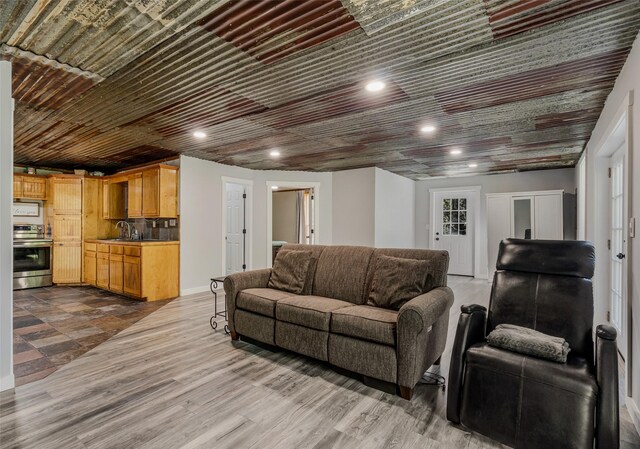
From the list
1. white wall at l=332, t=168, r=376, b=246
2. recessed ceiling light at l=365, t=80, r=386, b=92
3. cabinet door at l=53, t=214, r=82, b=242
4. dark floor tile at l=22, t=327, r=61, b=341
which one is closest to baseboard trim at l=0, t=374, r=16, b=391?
dark floor tile at l=22, t=327, r=61, b=341

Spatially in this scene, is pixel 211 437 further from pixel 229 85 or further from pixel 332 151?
pixel 332 151

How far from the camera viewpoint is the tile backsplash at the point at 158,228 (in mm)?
5746

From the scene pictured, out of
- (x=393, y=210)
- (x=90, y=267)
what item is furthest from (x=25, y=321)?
(x=393, y=210)

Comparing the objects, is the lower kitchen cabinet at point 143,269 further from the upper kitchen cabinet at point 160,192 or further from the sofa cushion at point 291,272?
the sofa cushion at point 291,272

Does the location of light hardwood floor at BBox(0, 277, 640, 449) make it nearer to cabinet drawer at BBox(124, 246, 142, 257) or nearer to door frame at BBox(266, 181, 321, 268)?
cabinet drawer at BBox(124, 246, 142, 257)

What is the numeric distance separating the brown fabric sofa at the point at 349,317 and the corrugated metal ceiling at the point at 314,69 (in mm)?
1496

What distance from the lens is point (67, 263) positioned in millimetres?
6301

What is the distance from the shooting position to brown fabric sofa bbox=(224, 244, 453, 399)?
2.29 metres

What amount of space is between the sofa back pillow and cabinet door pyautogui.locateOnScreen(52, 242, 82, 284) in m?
6.15

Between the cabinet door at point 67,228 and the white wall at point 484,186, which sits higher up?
the white wall at point 484,186

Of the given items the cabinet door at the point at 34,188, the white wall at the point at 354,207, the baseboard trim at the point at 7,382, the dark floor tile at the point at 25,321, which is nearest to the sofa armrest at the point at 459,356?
the baseboard trim at the point at 7,382

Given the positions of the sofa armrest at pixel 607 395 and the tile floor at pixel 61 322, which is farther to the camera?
the tile floor at pixel 61 322

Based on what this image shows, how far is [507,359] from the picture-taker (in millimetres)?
1823

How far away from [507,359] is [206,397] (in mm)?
1949
